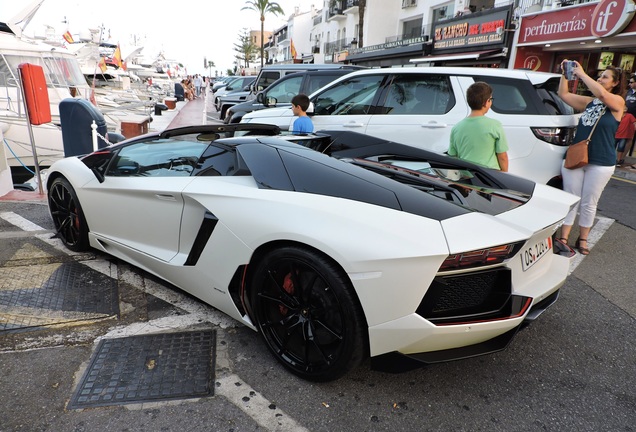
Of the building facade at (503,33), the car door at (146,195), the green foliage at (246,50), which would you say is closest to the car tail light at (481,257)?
the car door at (146,195)

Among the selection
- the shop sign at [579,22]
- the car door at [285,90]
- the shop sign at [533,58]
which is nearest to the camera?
the car door at [285,90]

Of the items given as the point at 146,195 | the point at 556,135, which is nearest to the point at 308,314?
the point at 146,195

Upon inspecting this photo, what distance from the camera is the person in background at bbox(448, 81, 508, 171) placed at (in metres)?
3.84

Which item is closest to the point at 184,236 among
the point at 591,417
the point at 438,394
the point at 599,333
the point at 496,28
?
the point at 438,394

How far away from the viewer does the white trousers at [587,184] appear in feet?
14.1

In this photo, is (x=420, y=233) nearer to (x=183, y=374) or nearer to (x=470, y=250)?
(x=470, y=250)

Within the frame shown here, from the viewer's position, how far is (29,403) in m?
2.18

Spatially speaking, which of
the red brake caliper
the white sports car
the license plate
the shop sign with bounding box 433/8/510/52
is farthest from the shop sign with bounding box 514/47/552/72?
the red brake caliper

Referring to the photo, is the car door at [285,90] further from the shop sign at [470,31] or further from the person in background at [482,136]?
the shop sign at [470,31]

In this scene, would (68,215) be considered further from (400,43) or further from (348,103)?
(400,43)

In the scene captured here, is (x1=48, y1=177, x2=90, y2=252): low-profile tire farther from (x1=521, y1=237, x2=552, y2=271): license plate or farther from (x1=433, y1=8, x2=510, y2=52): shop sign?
(x1=433, y1=8, x2=510, y2=52): shop sign

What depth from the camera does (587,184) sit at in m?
4.40

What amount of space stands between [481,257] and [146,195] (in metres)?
2.26

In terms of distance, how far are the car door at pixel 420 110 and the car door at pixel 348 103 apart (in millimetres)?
159
